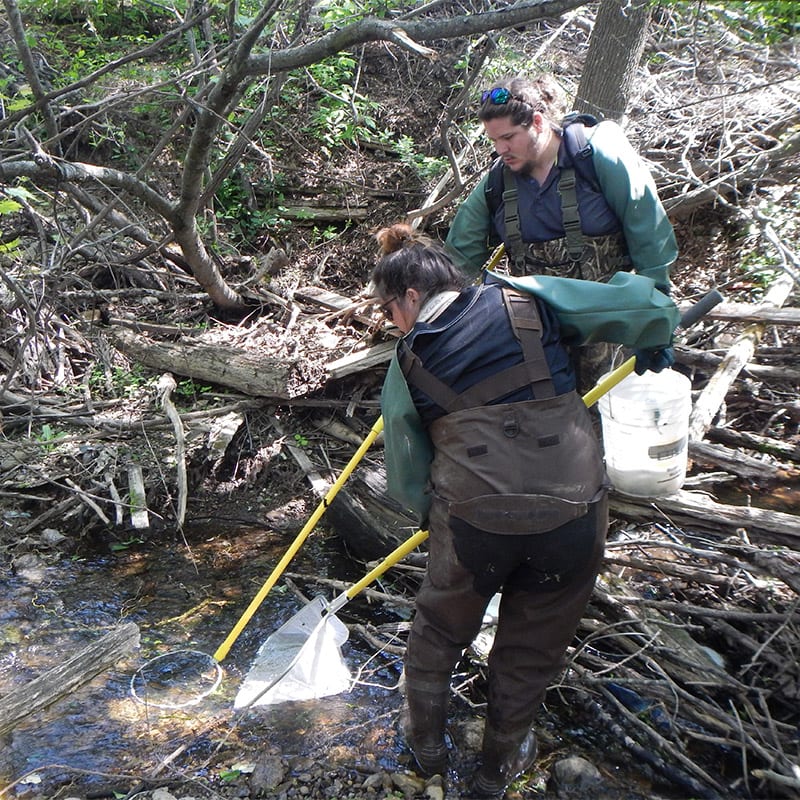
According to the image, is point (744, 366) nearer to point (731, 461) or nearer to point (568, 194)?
point (731, 461)

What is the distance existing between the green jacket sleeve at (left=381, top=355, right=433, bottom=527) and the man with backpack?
920mm

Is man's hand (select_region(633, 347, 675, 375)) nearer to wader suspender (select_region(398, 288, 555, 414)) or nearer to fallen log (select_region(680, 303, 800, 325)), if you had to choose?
wader suspender (select_region(398, 288, 555, 414))

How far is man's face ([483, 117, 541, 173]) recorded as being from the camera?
2.93 metres

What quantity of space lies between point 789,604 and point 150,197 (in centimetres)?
434

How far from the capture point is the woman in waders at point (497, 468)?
239cm

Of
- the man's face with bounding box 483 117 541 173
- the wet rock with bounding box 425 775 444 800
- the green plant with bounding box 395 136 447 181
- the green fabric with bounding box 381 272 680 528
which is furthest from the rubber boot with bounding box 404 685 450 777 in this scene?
the green plant with bounding box 395 136 447 181

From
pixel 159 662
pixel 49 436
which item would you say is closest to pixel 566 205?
pixel 159 662

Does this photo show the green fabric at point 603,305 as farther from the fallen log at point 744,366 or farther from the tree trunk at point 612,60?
the tree trunk at point 612,60

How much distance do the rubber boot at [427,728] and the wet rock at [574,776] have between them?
0.48 meters

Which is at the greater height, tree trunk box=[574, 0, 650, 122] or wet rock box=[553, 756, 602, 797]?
tree trunk box=[574, 0, 650, 122]

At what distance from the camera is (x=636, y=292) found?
2.50m

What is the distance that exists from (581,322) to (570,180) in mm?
857

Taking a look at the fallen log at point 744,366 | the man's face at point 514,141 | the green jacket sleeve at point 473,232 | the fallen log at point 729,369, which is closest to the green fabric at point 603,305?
the man's face at point 514,141

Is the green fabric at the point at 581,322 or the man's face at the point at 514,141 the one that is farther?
the man's face at the point at 514,141
